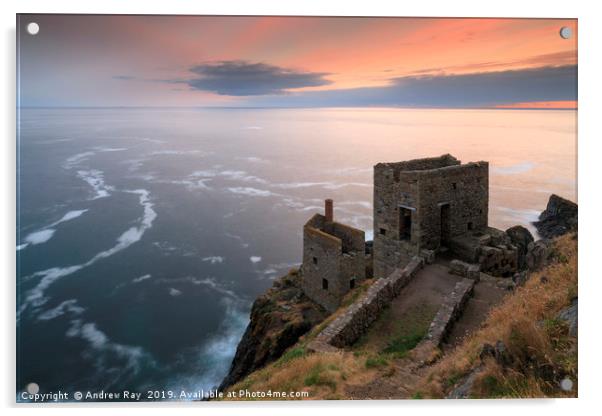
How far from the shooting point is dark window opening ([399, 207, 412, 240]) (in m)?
14.7

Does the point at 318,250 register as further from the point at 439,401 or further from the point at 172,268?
the point at 439,401

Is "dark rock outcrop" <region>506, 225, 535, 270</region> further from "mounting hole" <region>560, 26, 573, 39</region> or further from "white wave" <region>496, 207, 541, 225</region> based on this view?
"mounting hole" <region>560, 26, 573, 39</region>

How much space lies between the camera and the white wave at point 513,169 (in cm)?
1267

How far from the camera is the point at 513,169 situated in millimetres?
13883

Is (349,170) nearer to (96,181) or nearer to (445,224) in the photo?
(445,224)

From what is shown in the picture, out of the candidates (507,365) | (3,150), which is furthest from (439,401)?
(3,150)

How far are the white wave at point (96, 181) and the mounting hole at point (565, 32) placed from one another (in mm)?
14986

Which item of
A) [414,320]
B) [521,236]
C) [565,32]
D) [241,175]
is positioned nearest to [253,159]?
A: [241,175]

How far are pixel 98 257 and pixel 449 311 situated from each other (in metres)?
14.5

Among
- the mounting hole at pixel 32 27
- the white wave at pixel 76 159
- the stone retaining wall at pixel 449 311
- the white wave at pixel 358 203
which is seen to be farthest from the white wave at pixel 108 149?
the white wave at pixel 358 203

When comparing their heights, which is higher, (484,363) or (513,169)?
(513,169)

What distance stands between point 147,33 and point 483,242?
11.9 metres

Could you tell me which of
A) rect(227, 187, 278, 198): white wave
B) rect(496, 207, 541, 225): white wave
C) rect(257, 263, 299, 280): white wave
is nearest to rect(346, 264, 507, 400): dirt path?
rect(496, 207, 541, 225): white wave

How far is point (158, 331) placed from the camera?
16.5 m
